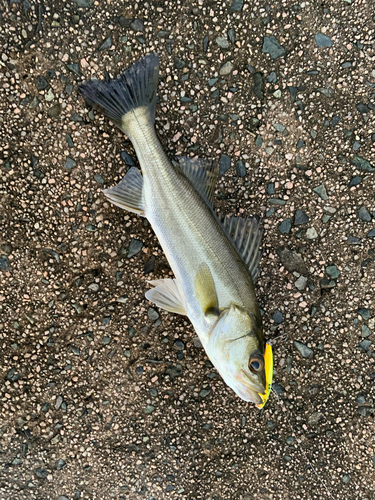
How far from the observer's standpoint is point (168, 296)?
2506 mm

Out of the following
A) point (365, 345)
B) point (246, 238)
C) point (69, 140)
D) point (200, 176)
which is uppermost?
point (69, 140)

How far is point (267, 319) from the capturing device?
2904 millimetres

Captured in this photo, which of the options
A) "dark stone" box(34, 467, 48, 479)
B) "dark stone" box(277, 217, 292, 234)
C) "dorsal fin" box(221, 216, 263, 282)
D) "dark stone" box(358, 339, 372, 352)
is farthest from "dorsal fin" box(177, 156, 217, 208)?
"dark stone" box(34, 467, 48, 479)

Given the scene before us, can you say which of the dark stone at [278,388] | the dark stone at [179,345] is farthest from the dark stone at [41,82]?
the dark stone at [278,388]

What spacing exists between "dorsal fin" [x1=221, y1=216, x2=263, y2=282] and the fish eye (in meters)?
0.55

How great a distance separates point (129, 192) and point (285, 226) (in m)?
1.38

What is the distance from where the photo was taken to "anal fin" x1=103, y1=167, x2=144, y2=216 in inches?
99.8

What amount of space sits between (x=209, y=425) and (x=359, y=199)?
2.40 m

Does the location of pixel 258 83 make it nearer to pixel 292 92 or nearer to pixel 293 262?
pixel 292 92

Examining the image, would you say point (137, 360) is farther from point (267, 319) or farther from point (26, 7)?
point (26, 7)

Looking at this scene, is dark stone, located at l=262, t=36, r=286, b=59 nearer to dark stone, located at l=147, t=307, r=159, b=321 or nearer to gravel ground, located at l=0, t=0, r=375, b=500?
gravel ground, located at l=0, t=0, r=375, b=500

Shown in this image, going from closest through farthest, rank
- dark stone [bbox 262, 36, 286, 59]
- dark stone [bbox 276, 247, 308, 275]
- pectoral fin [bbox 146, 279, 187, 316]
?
pectoral fin [bbox 146, 279, 187, 316] < dark stone [bbox 262, 36, 286, 59] < dark stone [bbox 276, 247, 308, 275]

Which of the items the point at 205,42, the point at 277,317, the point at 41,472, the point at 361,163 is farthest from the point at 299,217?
the point at 41,472

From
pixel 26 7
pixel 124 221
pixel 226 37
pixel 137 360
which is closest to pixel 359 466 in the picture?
pixel 137 360
